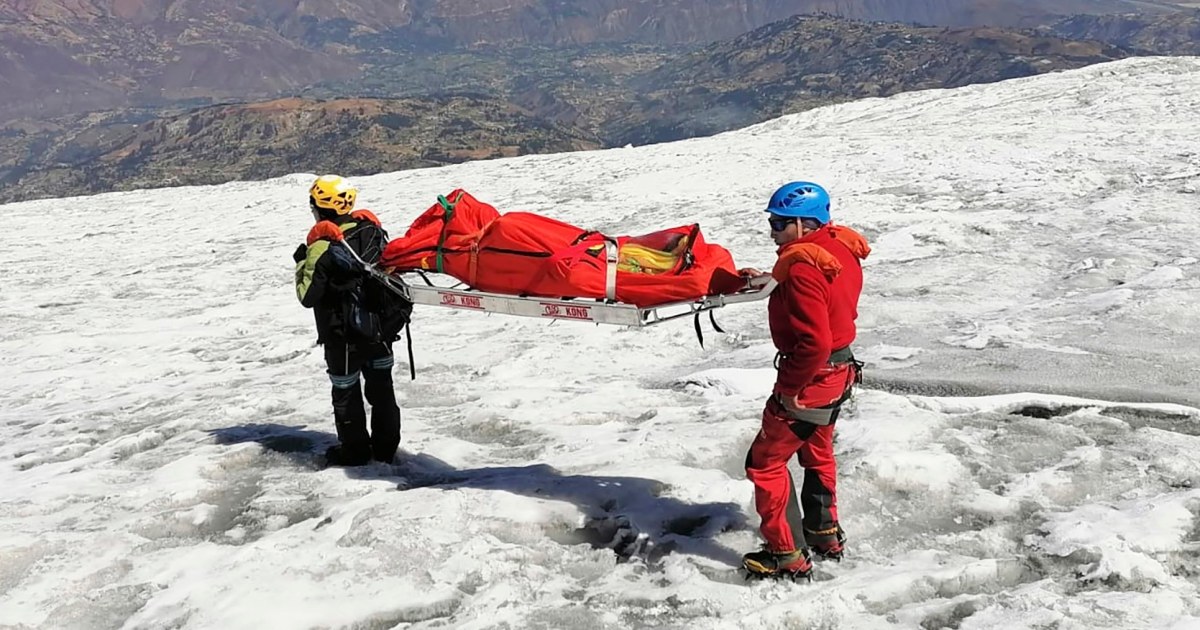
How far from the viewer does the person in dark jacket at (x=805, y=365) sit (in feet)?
→ 13.9

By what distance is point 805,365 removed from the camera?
4.33 metres

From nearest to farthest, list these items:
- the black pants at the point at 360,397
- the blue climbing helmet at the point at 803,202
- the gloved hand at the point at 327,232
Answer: the blue climbing helmet at the point at 803,202 → the gloved hand at the point at 327,232 → the black pants at the point at 360,397

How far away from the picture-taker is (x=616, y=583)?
471 centimetres

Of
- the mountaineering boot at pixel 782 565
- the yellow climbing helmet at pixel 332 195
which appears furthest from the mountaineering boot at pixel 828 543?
the yellow climbing helmet at pixel 332 195

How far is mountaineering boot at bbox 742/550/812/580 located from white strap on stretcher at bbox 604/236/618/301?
193 cm

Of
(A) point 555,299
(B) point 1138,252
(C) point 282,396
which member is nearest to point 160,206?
(C) point 282,396

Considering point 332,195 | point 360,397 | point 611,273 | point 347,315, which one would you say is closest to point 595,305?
point 611,273

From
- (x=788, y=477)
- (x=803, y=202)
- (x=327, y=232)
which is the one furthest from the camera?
(x=327, y=232)

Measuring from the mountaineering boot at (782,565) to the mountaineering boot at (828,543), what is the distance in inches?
9.0

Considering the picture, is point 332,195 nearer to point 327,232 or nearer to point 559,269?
point 327,232

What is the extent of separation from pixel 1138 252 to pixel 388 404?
9.86 meters

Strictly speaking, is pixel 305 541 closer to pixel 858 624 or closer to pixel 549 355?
pixel 858 624

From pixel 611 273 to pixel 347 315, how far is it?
85.8 inches

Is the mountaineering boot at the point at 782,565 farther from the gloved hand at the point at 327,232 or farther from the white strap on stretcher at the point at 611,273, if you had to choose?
the gloved hand at the point at 327,232
